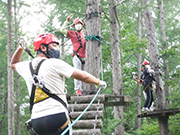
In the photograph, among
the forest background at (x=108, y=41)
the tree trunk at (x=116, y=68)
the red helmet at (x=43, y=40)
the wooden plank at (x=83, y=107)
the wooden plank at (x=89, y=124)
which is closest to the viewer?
the red helmet at (x=43, y=40)

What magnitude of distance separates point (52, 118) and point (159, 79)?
10.2 meters

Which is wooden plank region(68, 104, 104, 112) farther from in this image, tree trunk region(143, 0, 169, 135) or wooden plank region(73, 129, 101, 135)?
tree trunk region(143, 0, 169, 135)

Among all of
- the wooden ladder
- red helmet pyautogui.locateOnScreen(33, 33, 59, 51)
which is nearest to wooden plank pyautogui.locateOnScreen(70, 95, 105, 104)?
the wooden ladder

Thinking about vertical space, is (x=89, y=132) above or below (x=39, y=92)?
below

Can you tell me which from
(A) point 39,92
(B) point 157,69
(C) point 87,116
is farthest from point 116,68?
(A) point 39,92

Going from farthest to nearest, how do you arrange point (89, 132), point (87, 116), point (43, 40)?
point (87, 116)
point (89, 132)
point (43, 40)

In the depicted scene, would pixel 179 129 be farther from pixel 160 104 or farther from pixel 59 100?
pixel 59 100

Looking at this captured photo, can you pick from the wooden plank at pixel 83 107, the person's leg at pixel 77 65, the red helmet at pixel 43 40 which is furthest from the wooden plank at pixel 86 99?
the red helmet at pixel 43 40

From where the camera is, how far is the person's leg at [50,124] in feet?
9.52

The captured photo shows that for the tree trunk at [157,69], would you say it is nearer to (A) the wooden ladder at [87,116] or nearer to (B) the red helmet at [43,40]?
(A) the wooden ladder at [87,116]

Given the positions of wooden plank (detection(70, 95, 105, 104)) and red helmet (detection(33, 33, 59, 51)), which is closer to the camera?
red helmet (detection(33, 33, 59, 51))

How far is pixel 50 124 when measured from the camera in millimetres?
2902

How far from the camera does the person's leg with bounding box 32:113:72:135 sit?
2.90 meters

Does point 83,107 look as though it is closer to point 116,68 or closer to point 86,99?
point 86,99
